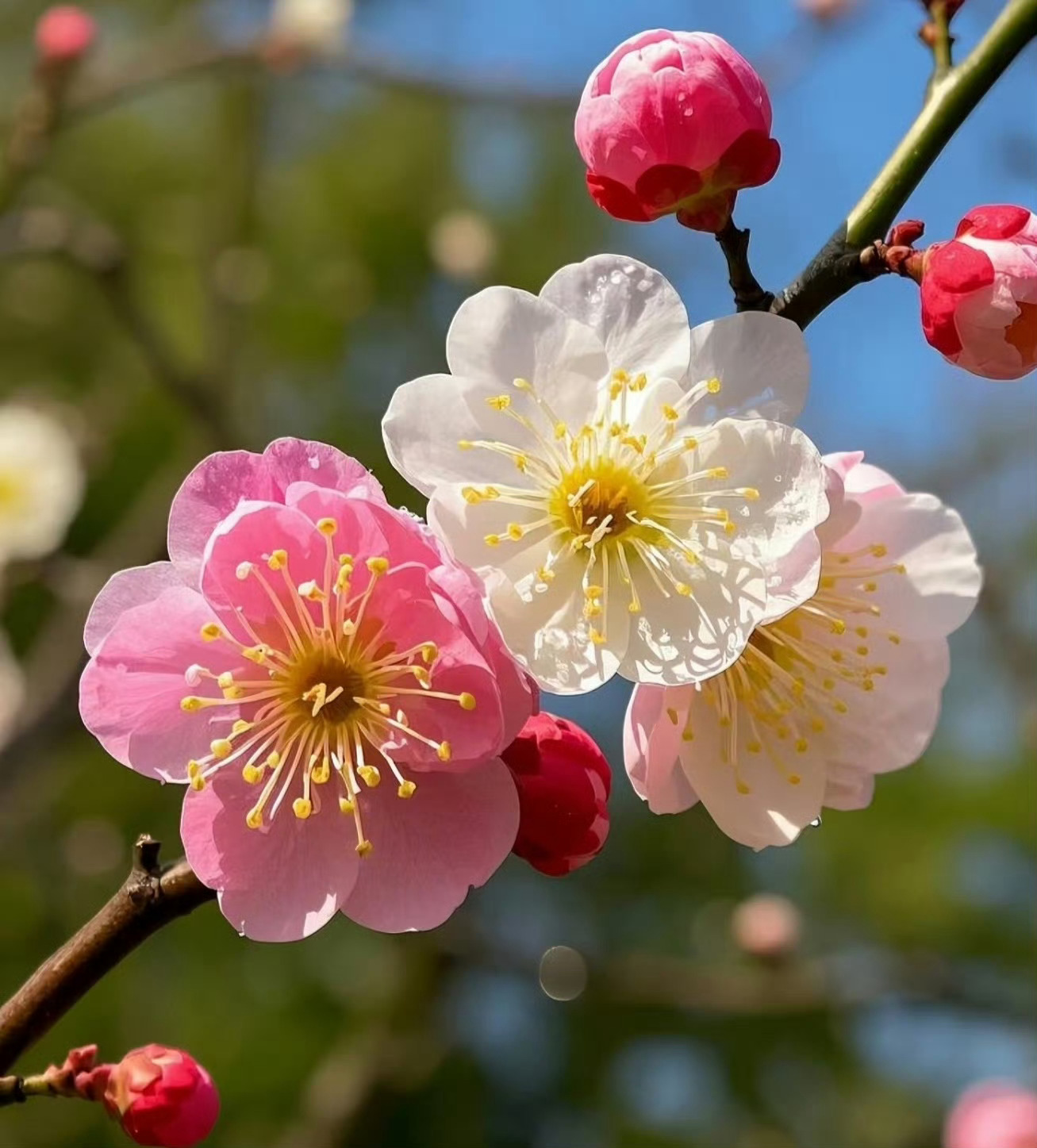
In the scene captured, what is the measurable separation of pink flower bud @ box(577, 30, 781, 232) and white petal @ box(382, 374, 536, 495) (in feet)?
0.60

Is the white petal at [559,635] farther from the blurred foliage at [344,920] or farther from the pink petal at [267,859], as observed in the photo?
the blurred foliage at [344,920]

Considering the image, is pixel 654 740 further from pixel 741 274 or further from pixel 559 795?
pixel 741 274

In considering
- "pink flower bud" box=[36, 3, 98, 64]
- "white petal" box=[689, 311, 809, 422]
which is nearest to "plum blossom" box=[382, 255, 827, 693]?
"white petal" box=[689, 311, 809, 422]

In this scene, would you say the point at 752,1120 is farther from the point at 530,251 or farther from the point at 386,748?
the point at 386,748

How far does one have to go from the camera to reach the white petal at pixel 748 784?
0.99 meters

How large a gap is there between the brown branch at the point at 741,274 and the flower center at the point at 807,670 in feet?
0.78

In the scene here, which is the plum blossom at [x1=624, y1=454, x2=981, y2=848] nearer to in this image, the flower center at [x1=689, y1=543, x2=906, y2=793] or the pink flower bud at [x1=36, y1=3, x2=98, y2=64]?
the flower center at [x1=689, y1=543, x2=906, y2=793]

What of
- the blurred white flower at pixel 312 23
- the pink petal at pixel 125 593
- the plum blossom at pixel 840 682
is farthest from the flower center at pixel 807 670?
the blurred white flower at pixel 312 23

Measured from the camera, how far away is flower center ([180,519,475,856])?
87 centimetres

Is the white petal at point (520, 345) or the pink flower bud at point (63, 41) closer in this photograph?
the white petal at point (520, 345)

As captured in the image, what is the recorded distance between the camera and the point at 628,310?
0.95 meters

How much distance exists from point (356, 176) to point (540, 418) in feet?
16.9

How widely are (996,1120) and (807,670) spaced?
166 centimetres

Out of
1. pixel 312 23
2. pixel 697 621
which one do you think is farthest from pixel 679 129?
pixel 312 23
